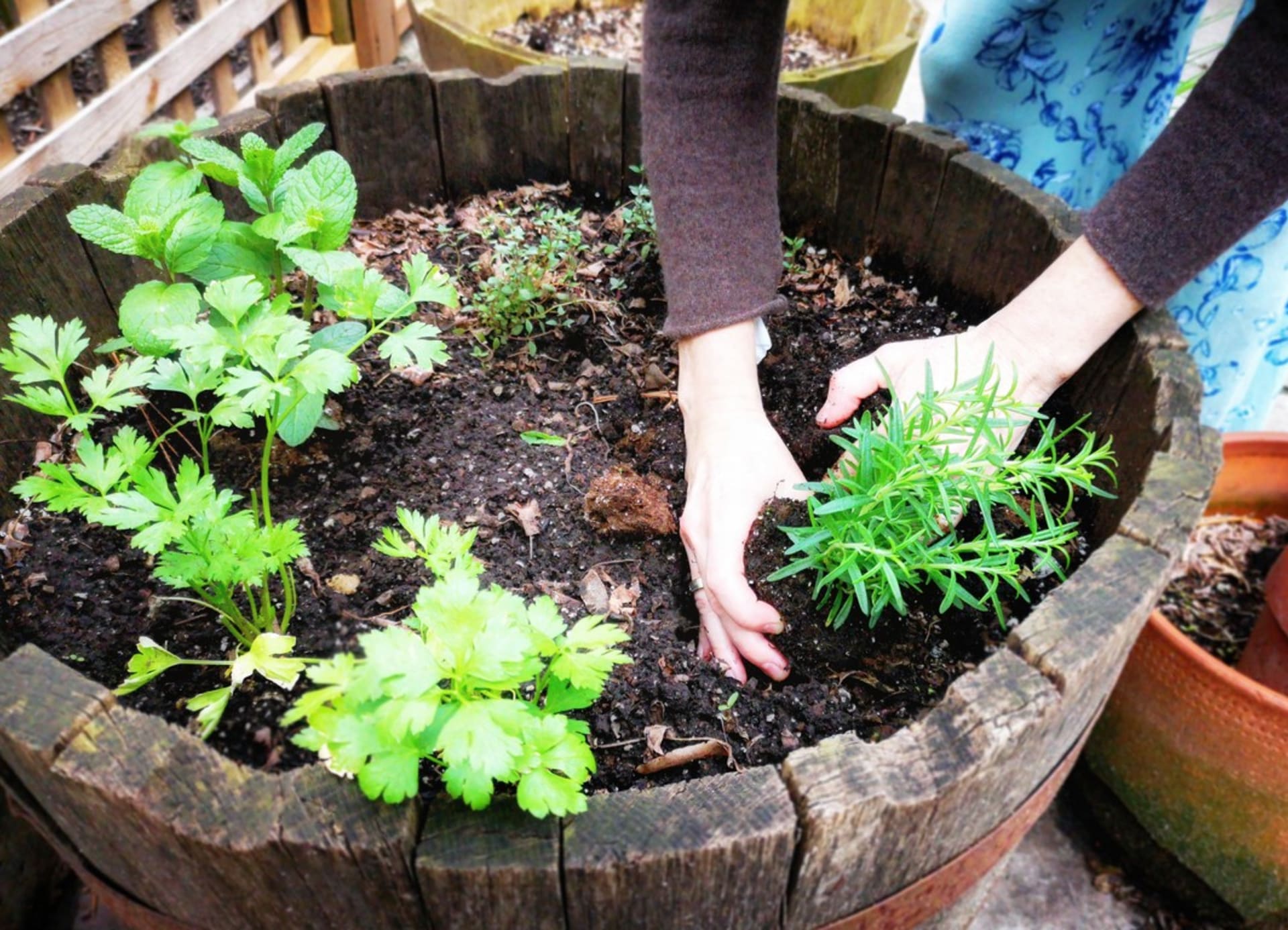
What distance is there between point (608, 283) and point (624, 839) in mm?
1346

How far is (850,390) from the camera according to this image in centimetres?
155

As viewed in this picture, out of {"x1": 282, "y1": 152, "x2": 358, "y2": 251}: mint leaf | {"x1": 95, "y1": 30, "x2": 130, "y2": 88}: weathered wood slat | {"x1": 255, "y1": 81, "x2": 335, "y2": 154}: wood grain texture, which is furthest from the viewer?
{"x1": 95, "y1": 30, "x2": 130, "y2": 88}: weathered wood slat

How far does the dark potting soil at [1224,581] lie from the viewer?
83.6 inches

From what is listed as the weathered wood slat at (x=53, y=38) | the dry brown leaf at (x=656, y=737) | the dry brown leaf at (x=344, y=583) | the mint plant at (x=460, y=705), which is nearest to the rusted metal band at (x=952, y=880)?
the dry brown leaf at (x=656, y=737)

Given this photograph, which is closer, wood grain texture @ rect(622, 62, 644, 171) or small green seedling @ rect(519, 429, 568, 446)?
small green seedling @ rect(519, 429, 568, 446)

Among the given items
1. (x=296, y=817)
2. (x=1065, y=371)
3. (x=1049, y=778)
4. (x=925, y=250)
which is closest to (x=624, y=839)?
(x=296, y=817)

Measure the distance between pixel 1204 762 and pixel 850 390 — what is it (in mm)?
1039

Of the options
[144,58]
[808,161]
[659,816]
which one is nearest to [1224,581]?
[808,161]

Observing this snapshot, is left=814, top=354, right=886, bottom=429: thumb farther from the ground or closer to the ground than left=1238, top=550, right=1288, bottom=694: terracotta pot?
farther from the ground

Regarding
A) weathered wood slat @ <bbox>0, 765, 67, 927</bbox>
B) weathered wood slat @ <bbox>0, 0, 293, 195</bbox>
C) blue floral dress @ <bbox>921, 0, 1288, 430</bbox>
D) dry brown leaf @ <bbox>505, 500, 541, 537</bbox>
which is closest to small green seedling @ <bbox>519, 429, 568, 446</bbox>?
dry brown leaf @ <bbox>505, 500, 541, 537</bbox>

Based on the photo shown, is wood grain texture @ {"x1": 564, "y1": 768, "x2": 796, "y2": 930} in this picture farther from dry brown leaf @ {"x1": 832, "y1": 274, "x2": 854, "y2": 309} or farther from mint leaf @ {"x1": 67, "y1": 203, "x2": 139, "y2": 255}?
dry brown leaf @ {"x1": 832, "y1": 274, "x2": 854, "y2": 309}

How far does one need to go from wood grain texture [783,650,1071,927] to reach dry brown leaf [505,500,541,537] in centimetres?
72

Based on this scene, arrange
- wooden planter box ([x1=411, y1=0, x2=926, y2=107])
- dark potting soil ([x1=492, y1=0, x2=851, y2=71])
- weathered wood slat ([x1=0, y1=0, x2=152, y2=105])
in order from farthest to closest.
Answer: dark potting soil ([x1=492, y1=0, x2=851, y2=71]), wooden planter box ([x1=411, y1=0, x2=926, y2=107]), weathered wood slat ([x1=0, y1=0, x2=152, y2=105])

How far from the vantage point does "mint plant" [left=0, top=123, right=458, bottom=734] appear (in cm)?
119
